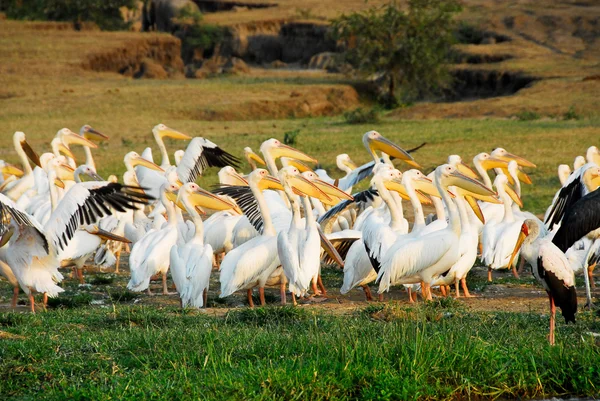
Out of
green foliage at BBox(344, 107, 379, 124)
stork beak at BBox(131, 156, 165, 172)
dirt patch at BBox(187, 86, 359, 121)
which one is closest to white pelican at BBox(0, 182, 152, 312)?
stork beak at BBox(131, 156, 165, 172)

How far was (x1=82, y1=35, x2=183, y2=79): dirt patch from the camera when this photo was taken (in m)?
31.3

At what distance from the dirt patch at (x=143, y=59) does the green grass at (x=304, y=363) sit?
1023 inches

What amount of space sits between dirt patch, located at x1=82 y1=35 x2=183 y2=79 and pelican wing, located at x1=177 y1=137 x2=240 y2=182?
62.4 feet

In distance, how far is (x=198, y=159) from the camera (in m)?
12.5

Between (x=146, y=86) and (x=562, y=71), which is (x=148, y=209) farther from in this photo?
(x=562, y=71)

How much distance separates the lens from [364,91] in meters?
28.1

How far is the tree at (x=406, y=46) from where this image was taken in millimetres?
26000

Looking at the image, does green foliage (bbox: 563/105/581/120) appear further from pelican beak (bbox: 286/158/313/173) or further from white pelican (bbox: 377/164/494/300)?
white pelican (bbox: 377/164/494/300)

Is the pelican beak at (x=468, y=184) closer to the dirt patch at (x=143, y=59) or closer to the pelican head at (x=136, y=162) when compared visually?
the pelican head at (x=136, y=162)

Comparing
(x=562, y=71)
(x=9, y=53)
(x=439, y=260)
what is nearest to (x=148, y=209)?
(x=439, y=260)

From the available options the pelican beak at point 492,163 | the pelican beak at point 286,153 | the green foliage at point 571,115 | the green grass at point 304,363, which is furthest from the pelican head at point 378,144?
the green foliage at point 571,115

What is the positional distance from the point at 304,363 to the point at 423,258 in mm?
2858

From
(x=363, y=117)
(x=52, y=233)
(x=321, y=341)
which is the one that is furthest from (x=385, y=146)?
(x=363, y=117)

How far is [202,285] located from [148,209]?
6189 mm
